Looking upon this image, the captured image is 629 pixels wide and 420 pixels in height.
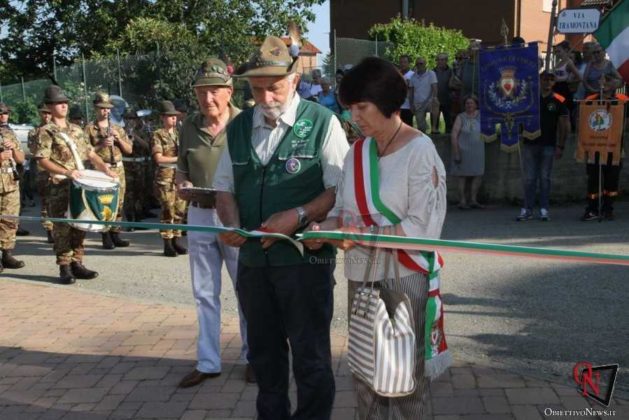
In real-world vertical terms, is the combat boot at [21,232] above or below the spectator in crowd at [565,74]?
below

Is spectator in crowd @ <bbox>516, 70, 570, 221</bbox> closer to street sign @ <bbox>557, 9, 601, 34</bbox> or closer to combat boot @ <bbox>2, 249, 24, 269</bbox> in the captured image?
street sign @ <bbox>557, 9, 601, 34</bbox>

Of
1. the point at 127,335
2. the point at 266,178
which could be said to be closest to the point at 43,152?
the point at 127,335

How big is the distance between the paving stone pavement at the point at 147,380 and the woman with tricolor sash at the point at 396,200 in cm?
116

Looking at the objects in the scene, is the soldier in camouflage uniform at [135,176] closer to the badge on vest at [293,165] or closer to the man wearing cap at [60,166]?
the man wearing cap at [60,166]

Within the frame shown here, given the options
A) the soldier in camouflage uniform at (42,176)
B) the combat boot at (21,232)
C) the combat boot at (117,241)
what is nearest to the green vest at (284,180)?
the soldier in camouflage uniform at (42,176)

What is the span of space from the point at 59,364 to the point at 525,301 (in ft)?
13.1

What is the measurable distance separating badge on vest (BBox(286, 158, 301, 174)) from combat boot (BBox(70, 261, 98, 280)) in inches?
212

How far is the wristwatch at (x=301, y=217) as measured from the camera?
3.52 meters

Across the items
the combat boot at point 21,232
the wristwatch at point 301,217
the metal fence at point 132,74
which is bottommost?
the combat boot at point 21,232

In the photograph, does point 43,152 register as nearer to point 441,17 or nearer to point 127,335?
point 127,335

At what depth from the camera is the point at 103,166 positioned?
857 cm

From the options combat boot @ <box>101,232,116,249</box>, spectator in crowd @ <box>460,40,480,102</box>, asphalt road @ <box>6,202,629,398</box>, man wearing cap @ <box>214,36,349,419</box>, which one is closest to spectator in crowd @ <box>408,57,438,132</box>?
spectator in crowd @ <box>460,40,480,102</box>

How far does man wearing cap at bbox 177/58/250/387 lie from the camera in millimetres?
4797

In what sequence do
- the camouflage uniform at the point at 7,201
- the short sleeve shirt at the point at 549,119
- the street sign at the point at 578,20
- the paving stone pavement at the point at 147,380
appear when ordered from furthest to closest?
the street sign at the point at 578,20
the short sleeve shirt at the point at 549,119
the camouflage uniform at the point at 7,201
the paving stone pavement at the point at 147,380
